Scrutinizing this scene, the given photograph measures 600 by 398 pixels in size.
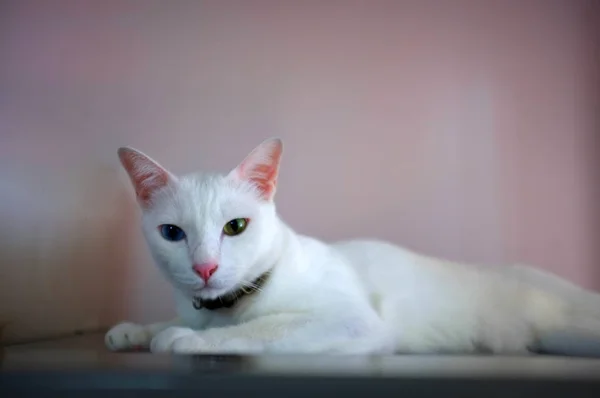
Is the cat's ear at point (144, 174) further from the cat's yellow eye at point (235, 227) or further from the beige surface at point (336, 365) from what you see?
the beige surface at point (336, 365)

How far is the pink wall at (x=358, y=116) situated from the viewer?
153 centimetres

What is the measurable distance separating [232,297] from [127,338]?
0.22 metres

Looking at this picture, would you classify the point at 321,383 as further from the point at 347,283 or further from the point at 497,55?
the point at 497,55

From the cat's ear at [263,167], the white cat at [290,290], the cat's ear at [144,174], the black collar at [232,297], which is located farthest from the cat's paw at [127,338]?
the cat's ear at [263,167]

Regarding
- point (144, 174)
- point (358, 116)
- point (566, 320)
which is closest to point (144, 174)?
point (144, 174)

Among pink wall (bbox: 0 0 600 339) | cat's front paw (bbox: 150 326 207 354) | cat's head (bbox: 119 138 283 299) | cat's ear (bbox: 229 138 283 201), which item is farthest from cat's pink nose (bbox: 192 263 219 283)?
pink wall (bbox: 0 0 600 339)

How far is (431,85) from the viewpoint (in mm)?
1641

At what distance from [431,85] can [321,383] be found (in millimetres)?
1282

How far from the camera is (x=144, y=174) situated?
108 centimetres

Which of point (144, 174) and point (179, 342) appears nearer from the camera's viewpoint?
point (179, 342)

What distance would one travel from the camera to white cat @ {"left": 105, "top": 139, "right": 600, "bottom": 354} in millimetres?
929

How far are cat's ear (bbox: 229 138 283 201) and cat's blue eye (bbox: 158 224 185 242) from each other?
0.15m

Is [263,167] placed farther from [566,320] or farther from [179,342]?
[566,320]

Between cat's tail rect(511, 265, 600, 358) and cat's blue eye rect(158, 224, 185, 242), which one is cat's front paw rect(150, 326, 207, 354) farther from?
cat's tail rect(511, 265, 600, 358)
